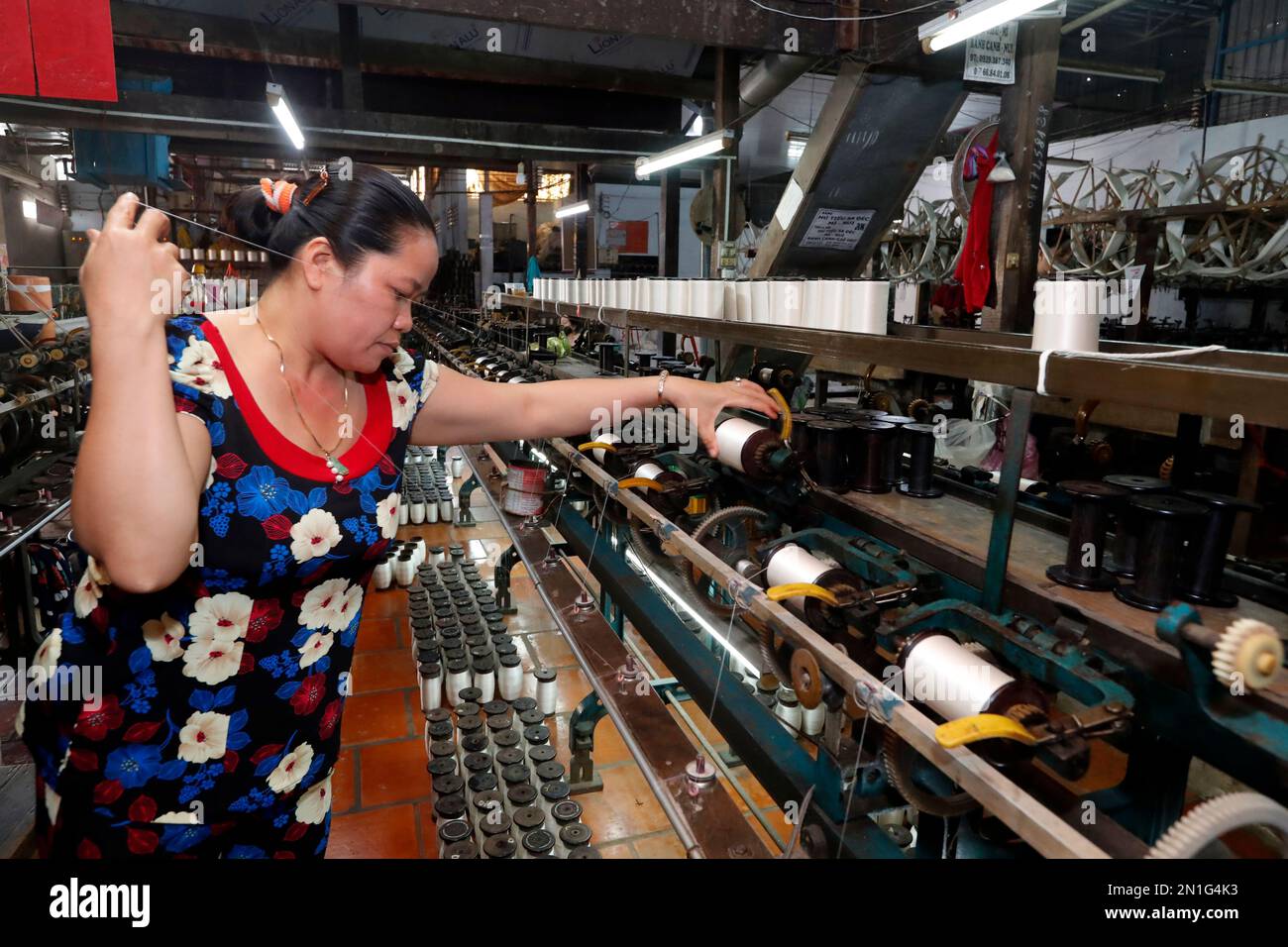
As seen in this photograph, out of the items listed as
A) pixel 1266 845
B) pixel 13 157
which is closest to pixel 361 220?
pixel 1266 845

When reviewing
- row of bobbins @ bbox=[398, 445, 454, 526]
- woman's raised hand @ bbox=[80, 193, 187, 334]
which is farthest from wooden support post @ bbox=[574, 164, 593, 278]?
woman's raised hand @ bbox=[80, 193, 187, 334]

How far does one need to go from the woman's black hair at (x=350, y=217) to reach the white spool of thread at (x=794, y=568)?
3.41 ft

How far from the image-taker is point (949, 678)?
1.31m

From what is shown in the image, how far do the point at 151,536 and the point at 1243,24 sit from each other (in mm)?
14477

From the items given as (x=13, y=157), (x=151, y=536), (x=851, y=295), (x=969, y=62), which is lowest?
(x=151, y=536)

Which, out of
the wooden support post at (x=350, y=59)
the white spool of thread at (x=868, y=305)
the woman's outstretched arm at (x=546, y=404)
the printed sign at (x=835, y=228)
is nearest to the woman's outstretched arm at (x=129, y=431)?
the woman's outstretched arm at (x=546, y=404)

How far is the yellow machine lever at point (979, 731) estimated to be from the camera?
3.52 feet

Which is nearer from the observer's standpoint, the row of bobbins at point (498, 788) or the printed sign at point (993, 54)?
the row of bobbins at point (498, 788)

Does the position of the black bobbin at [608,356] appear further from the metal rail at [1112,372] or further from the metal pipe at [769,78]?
the metal rail at [1112,372]

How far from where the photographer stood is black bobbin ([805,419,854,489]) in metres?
2.33

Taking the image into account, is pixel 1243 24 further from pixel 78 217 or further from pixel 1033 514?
pixel 78 217

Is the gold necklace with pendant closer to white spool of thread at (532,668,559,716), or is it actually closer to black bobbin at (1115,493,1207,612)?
black bobbin at (1115,493,1207,612)

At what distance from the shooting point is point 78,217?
1.71 metres

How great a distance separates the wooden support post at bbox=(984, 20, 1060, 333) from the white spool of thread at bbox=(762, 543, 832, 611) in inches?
61.7
